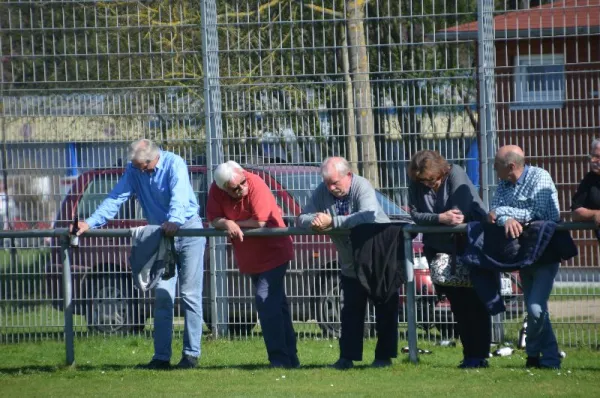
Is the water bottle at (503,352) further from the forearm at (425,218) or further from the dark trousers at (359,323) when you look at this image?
the forearm at (425,218)

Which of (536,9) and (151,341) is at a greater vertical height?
(536,9)

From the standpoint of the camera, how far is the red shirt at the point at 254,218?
8797 mm

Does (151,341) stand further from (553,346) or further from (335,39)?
(553,346)

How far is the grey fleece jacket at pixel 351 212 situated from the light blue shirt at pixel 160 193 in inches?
39.9

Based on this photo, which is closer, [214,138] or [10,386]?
[10,386]

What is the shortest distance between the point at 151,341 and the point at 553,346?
4058mm

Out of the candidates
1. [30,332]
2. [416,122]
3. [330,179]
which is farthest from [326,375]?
[30,332]

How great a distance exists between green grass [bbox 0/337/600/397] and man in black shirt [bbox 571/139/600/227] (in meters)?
1.14

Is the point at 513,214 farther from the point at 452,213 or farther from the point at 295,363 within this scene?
the point at 295,363

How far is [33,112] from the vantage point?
11.1 meters

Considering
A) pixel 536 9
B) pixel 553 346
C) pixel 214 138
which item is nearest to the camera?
pixel 553 346

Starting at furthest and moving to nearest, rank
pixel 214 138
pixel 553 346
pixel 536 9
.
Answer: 1. pixel 214 138
2. pixel 536 9
3. pixel 553 346

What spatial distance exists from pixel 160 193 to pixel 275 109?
6.54ft

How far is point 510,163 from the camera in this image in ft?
26.9
